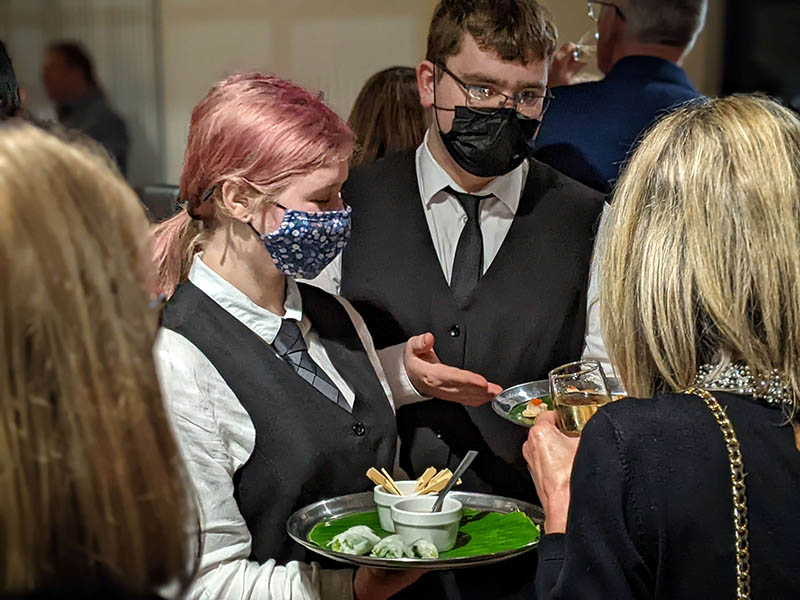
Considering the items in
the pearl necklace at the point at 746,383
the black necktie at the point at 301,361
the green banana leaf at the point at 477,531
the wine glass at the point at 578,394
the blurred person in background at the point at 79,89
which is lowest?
the blurred person in background at the point at 79,89

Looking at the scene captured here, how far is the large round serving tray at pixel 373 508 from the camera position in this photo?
1.73 m

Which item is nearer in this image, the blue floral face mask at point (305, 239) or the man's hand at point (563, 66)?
the blue floral face mask at point (305, 239)

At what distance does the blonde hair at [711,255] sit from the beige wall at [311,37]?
347 cm

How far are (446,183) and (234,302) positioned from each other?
73 centimetres


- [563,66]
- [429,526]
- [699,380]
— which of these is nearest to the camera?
[699,380]

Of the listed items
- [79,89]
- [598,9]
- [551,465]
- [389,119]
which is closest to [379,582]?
[551,465]

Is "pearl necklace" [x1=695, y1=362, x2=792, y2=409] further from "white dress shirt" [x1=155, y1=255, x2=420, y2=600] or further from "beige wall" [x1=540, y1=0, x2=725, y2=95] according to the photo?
"beige wall" [x1=540, y1=0, x2=725, y2=95]

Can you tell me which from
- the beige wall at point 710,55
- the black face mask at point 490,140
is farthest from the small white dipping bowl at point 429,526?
the beige wall at point 710,55

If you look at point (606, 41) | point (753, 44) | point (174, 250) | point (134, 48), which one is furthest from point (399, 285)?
point (753, 44)

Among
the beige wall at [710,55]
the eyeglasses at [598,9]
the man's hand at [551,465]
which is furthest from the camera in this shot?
the beige wall at [710,55]

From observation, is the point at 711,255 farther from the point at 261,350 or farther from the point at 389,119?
the point at 389,119

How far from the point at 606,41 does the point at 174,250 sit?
1854 millimetres

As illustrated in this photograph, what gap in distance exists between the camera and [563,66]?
3617 mm

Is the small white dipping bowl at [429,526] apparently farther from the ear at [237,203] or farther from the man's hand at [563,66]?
the man's hand at [563,66]
